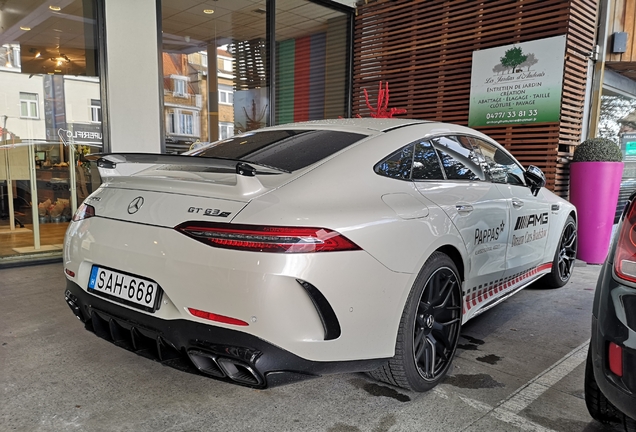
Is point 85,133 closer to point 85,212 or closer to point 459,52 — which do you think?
point 85,212

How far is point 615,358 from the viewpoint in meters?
1.50

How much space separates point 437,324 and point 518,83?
4.97 meters

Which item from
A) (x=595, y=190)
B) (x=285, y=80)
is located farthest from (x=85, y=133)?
(x=595, y=190)

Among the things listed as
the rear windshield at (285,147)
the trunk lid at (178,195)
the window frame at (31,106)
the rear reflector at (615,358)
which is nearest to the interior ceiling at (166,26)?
the window frame at (31,106)

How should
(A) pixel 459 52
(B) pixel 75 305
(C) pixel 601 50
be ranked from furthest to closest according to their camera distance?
(A) pixel 459 52 → (C) pixel 601 50 → (B) pixel 75 305

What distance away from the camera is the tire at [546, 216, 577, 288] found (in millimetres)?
4203

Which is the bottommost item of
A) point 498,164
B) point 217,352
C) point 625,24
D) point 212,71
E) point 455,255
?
point 217,352

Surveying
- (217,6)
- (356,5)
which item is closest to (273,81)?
(217,6)

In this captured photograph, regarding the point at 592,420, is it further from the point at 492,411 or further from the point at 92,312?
the point at 92,312

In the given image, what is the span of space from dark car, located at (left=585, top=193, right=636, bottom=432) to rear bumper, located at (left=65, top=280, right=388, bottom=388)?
0.82 metres

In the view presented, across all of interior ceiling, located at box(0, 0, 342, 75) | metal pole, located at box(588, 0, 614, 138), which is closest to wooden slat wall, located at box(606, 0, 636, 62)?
metal pole, located at box(588, 0, 614, 138)

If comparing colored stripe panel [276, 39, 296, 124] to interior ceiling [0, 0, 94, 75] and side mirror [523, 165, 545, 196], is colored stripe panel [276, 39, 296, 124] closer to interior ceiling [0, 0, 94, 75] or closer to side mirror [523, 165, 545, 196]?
interior ceiling [0, 0, 94, 75]

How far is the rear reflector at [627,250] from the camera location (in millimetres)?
1562

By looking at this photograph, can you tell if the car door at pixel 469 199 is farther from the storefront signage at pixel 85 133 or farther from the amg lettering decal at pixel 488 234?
the storefront signage at pixel 85 133
